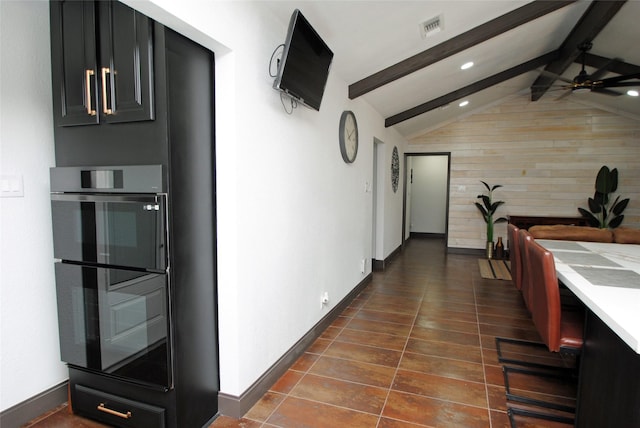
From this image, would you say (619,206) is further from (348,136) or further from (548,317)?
(548,317)

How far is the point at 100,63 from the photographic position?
174cm

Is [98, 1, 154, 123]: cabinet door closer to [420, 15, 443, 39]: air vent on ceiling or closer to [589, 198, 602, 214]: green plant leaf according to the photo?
[420, 15, 443, 39]: air vent on ceiling

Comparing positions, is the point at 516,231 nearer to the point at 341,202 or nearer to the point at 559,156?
the point at 341,202

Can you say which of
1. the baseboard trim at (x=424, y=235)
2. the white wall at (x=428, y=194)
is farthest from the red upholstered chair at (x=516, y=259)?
the baseboard trim at (x=424, y=235)

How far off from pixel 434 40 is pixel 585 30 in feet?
6.13

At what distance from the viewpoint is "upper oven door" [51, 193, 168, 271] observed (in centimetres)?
165

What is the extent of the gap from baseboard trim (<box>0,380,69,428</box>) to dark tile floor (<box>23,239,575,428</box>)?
70mm

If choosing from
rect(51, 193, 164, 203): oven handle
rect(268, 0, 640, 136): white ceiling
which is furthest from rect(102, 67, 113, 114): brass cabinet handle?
rect(268, 0, 640, 136): white ceiling

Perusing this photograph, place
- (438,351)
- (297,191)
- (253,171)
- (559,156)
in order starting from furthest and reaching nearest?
1. (559,156)
2. (438,351)
3. (297,191)
4. (253,171)

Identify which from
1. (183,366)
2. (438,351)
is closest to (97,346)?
(183,366)

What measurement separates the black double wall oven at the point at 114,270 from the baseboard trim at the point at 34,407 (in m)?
0.30

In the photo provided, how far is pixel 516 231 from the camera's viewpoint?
119 inches

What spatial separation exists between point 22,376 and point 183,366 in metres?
0.94

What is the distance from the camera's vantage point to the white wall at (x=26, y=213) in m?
1.84
